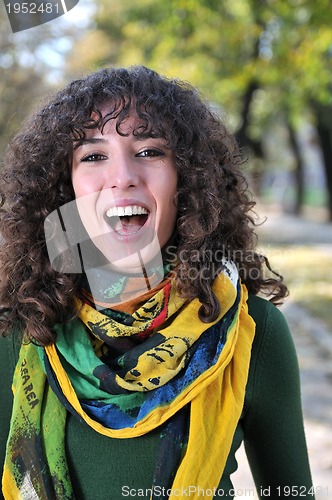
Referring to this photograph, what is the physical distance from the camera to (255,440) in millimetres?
1785

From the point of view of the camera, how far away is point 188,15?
9.95m

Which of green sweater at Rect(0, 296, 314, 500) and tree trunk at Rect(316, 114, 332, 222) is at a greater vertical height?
tree trunk at Rect(316, 114, 332, 222)

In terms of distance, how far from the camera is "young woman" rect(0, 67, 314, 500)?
1630mm

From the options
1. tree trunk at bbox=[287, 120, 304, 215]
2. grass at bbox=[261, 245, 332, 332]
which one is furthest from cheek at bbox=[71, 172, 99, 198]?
tree trunk at bbox=[287, 120, 304, 215]

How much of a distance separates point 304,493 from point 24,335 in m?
0.91

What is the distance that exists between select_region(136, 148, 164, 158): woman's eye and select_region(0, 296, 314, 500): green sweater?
502mm

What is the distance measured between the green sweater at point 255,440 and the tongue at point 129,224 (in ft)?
1.34

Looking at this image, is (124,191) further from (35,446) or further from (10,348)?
(35,446)

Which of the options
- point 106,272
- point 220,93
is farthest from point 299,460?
point 220,93

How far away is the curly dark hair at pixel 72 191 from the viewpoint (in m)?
1.73

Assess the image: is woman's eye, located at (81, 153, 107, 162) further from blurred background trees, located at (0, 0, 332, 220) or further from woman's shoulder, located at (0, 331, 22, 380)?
blurred background trees, located at (0, 0, 332, 220)

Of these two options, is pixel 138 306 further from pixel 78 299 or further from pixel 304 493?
pixel 304 493

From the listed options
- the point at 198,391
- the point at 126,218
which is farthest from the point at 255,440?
the point at 126,218

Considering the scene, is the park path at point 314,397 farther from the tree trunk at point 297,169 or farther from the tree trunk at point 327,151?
the tree trunk at point 297,169
